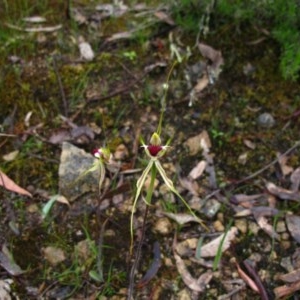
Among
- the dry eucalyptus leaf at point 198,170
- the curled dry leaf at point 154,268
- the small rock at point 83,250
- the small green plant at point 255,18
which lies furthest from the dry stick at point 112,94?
the curled dry leaf at point 154,268

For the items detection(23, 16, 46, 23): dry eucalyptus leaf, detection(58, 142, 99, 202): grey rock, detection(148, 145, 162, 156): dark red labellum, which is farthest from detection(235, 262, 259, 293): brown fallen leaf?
detection(23, 16, 46, 23): dry eucalyptus leaf

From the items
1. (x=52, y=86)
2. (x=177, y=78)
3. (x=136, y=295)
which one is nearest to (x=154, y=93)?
(x=177, y=78)

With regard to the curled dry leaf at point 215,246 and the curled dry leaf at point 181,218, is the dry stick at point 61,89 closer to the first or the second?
the curled dry leaf at point 181,218

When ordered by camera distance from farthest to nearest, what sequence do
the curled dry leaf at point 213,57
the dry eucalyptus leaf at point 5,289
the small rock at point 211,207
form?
the curled dry leaf at point 213,57, the small rock at point 211,207, the dry eucalyptus leaf at point 5,289

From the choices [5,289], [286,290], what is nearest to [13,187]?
[5,289]

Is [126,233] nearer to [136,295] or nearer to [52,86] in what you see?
[136,295]

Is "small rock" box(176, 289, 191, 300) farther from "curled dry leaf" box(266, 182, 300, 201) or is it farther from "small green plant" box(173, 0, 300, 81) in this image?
"small green plant" box(173, 0, 300, 81)
